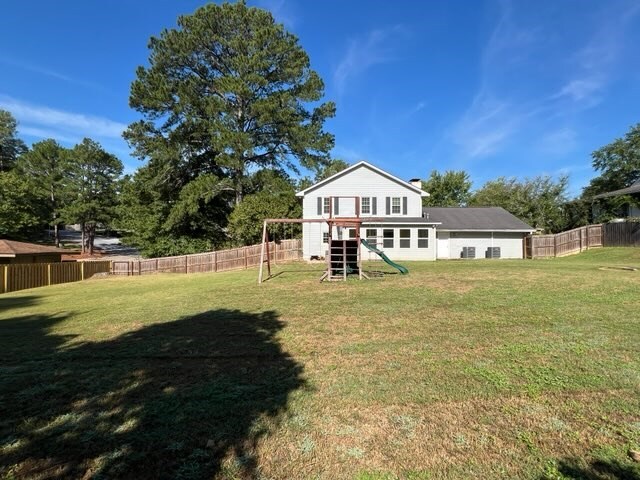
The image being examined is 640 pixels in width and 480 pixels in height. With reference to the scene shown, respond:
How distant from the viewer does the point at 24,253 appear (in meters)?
22.6

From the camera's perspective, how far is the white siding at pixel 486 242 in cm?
2641

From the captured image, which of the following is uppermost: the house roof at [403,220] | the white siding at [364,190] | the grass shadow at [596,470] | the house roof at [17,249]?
the white siding at [364,190]

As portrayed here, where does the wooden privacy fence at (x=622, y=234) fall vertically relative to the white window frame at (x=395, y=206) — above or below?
below

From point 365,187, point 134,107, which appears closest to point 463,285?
point 365,187

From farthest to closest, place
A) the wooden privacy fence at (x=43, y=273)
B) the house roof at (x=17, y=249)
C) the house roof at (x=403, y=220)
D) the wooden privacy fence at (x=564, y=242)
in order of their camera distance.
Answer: the wooden privacy fence at (x=564, y=242) → the house roof at (x=403, y=220) → the house roof at (x=17, y=249) → the wooden privacy fence at (x=43, y=273)

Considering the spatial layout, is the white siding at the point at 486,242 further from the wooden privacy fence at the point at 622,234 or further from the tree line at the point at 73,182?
the tree line at the point at 73,182

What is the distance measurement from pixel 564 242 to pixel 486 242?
192 inches

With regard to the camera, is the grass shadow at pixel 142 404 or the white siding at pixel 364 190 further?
the white siding at pixel 364 190

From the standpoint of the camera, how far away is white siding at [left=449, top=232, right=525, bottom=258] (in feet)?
86.6

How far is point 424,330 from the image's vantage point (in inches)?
244

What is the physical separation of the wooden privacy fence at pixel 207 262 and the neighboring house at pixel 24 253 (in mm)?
4271

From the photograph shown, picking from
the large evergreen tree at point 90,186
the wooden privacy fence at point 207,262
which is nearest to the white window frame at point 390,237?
the wooden privacy fence at point 207,262

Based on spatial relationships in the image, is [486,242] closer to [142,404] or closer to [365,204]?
[365,204]

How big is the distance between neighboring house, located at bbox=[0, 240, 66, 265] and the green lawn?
1854cm
